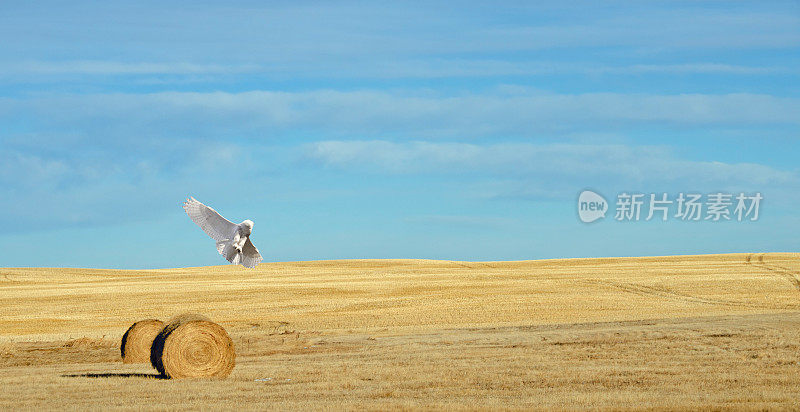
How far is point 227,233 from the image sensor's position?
64.0ft

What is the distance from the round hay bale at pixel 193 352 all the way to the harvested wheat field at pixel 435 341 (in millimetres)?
463

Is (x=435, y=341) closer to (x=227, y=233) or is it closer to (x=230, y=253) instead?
(x=227, y=233)

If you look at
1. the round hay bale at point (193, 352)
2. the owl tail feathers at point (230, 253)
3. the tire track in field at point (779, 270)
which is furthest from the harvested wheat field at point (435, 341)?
the owl tail feathers at point (230, 253)

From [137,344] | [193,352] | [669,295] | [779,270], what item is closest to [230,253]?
[193,352]

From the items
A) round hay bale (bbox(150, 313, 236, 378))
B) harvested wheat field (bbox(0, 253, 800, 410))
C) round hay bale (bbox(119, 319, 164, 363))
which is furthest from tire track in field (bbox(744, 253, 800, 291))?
round hay bale (bbox(150, 313, 236, 378))

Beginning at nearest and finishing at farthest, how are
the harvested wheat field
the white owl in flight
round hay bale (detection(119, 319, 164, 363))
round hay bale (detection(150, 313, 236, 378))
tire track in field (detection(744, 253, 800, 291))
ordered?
the harvested wheat field → the white owl in flight → round hay bale (detection(150, 313, 236, 378)) → round hay bale (detection(119, 319, 164, 363)) → tire track in field (detection(744, 253, 800, 291))

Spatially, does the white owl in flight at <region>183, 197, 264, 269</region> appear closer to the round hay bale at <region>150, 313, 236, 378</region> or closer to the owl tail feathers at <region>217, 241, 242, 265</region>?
the owl tail feathers at <region>217, 241, 242, 265</region>

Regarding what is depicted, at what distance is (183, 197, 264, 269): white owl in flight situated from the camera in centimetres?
1853

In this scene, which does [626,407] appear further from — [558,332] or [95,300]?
[95,300]

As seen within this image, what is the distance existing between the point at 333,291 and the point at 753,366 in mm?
34334

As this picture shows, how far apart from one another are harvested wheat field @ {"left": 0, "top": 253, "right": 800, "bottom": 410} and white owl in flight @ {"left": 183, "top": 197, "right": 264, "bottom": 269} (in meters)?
2.64

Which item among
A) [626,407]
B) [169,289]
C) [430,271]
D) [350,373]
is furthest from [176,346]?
[430,271]

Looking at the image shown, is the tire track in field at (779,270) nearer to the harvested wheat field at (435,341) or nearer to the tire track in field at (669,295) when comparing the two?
the harvested wheat field at (435,341)

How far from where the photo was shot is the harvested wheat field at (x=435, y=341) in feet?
57.9
